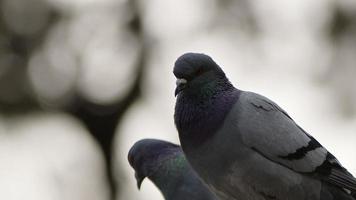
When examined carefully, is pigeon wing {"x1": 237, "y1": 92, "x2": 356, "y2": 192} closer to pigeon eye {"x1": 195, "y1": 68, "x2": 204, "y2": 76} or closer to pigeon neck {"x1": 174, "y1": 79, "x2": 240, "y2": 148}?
pigeon neck {"x1": 174, "y1": 79, "x2": 240, "y2": 148}

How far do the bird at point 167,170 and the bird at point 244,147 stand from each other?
180 cm

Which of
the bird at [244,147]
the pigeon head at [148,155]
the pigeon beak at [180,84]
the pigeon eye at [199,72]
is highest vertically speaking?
the pigeon eye at [199,72]

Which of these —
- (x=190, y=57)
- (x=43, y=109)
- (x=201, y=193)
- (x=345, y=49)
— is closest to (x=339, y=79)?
(x=345, y=49)

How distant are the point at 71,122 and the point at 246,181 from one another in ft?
44.5

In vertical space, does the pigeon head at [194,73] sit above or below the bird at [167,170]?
above

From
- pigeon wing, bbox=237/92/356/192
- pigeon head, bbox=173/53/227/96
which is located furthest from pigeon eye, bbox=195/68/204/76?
pigeon wing, bbox=237/92/356/192

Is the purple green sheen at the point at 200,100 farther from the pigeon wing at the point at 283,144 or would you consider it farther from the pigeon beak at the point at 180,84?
the pigeon wing at the point at 283,144

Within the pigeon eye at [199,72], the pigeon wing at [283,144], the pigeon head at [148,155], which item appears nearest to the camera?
the pigeon wing at [283,144]

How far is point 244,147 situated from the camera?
852 cm

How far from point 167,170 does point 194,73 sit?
9.31 feet

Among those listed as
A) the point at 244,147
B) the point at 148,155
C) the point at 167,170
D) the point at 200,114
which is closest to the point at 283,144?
the point at 244,147

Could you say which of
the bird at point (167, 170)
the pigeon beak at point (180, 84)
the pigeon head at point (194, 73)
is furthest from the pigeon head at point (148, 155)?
the pigeon beak at point (180, 84)

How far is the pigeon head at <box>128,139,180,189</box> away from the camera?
11.7m

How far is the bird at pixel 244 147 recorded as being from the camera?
8.42 meters
